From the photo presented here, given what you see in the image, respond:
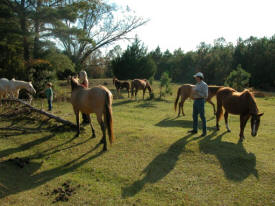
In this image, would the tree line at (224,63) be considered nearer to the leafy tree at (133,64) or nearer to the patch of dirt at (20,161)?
the leafy tree at (133,64)

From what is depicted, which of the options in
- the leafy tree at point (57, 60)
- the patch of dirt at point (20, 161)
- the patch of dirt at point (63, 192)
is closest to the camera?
the patch of dirt at point (63, 192)

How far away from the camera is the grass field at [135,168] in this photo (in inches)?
130

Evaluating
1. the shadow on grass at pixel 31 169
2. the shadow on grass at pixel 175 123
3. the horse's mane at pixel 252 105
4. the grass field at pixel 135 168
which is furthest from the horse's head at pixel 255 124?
the shadow on grass at pixel 31 169

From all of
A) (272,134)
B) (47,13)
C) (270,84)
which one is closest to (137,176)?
(272,134)

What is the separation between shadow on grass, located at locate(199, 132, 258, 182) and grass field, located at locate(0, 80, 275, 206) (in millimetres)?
19

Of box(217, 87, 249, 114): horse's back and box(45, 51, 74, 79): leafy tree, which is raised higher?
box(45, 51, 74, 79): leafy tree

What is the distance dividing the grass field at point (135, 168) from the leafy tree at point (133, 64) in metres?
21.1

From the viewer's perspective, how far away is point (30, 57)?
50.7 ft

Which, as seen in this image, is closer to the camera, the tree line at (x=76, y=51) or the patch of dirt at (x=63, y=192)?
the patch of dirt at (x=63, y=192)

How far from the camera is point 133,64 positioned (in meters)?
26.7

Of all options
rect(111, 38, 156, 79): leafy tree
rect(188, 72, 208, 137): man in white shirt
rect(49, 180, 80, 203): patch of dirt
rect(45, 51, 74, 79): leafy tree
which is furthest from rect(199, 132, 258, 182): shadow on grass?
rect(111, 38, 156, 79): leafy tree

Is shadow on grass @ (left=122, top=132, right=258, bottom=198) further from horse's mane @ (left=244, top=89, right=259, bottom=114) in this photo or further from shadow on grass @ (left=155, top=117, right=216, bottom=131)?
shadow on grass @ (left=155, top=117, right=216, bottom=131)

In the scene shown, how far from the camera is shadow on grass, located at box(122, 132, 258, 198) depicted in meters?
3.75

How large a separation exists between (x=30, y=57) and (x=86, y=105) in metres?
13.0
